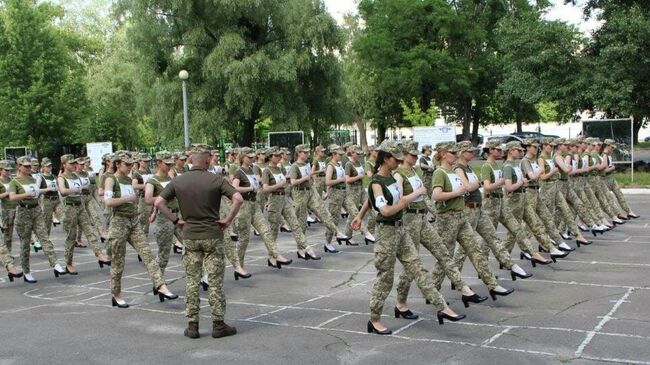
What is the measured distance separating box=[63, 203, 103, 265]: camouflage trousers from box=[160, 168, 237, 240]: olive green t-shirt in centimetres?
531

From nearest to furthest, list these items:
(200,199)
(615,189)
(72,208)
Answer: (200,199) → (72,208) → (615,189)

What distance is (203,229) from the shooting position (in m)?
7.85

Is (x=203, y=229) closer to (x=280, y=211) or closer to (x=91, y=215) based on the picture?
(x=280, y=211)

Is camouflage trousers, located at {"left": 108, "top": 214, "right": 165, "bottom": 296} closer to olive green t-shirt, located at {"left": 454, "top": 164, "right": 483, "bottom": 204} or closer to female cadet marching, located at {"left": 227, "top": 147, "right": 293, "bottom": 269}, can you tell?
female cadet marching, located at {"left": 227, "top": 147, "right": 293, "bottom": 269}

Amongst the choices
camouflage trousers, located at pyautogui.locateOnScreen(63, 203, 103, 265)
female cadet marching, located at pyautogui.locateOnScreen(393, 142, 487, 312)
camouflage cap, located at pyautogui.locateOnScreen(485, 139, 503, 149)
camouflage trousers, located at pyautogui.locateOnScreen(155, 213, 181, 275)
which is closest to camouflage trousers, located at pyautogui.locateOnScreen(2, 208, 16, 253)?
camouflage trousers, located at pyautogui.locateOnScreen(63, 203, 103, 265)

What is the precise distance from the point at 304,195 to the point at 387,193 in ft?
22.3

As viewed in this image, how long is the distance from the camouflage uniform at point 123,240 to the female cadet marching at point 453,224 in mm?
3623

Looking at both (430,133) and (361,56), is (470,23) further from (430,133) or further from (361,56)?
(430,133)

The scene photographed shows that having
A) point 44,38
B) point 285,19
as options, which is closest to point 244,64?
point 285,19

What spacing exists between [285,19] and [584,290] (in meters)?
25.9

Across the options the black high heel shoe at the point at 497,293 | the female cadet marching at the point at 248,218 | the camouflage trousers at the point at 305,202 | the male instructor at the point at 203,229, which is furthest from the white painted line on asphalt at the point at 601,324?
the camouflage trousers at the point at 305,202

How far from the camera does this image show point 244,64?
1259 inches

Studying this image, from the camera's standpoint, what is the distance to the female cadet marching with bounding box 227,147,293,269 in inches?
457

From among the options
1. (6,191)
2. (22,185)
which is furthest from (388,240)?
(6,191)
